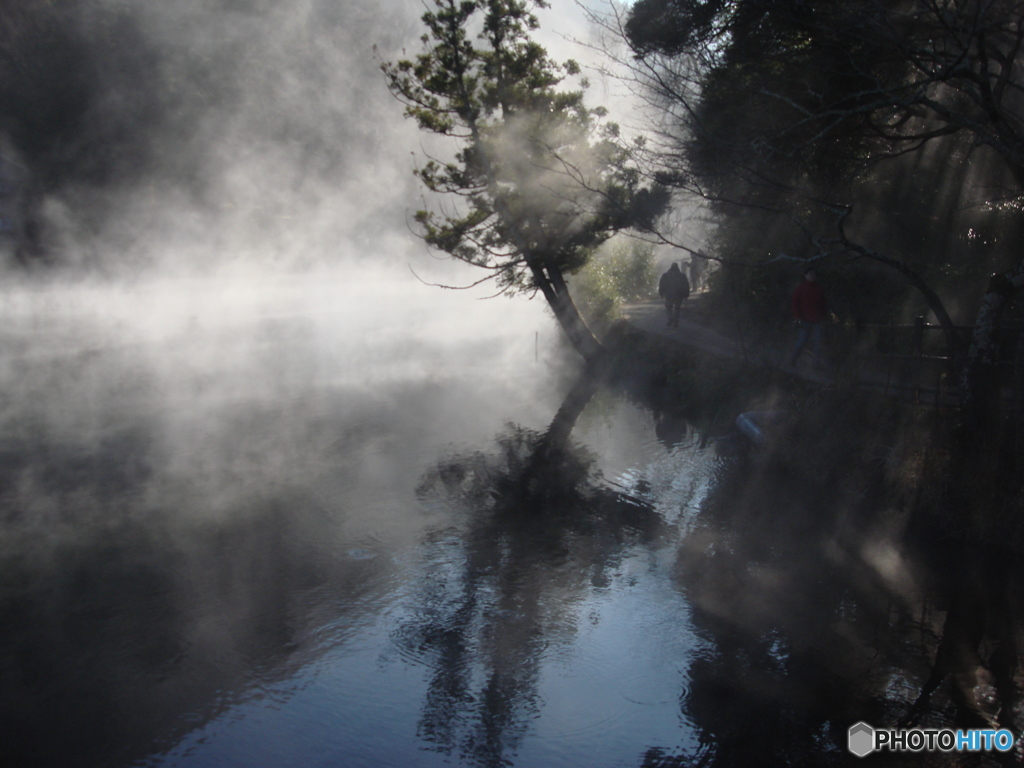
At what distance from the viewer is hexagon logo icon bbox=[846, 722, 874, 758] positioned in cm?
413

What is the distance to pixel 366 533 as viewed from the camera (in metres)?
7.22

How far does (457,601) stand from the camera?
19.1 ft

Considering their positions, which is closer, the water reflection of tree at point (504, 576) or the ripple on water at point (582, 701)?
the ripple on water at point (582, 701)

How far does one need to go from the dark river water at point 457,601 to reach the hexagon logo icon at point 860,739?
0.06 m

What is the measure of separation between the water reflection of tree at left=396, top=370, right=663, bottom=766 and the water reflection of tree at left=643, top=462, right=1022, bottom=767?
0.82 m

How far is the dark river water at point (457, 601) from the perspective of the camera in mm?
4328

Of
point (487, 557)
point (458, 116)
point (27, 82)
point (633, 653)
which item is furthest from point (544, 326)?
point (27, 82)

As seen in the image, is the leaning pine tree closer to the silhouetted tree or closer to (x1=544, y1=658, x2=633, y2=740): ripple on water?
the silhouetted tree

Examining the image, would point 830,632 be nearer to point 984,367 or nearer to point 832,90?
point 984,367

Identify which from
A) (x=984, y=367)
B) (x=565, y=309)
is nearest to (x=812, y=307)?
(x=984, y=367)

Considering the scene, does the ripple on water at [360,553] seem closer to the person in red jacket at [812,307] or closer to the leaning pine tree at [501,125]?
the person in red jacket at [812,307]

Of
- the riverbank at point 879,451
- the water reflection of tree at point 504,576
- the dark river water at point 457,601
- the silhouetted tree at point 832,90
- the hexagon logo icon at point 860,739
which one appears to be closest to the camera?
the hexagon logo icon at point 860,739

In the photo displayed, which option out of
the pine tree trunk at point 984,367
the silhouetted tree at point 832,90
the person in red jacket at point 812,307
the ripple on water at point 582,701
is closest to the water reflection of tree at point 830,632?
the ripple on water at point 582,701

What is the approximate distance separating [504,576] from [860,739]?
113 inches
